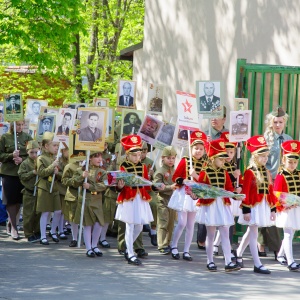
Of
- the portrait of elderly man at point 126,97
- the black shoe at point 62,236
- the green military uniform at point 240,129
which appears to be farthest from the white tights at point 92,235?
the portrait of elderly man at point 126,97

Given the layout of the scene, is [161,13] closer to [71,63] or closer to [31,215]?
[31,215]

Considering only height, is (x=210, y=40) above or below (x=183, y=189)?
above

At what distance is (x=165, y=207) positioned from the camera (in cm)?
1305

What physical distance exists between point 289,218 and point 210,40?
854 centimetres

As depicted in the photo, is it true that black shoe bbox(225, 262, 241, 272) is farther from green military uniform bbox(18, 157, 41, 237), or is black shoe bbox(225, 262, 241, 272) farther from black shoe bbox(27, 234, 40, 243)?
green military uniform bbox(18, 157, 41, 237)

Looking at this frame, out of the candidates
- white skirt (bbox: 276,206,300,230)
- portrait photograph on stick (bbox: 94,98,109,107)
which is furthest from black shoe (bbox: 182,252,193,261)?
portrait photograph on stick (bbox: 94,98,109,107)

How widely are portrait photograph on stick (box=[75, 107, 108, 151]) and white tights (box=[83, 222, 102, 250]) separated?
1166 mm

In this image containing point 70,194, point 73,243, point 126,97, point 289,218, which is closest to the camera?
point 289,218

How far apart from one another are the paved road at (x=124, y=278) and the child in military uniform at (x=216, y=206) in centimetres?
26

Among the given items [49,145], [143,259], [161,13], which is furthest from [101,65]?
[143,259]

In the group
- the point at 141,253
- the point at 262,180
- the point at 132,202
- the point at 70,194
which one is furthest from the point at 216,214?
the point at 70,194

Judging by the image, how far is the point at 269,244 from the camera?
12.8 meters

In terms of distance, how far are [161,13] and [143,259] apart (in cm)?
1048

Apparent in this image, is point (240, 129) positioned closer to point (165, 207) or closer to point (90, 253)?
point (165, 207)
